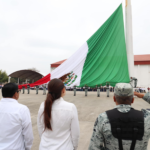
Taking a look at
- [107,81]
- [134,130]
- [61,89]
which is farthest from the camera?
Result: [107,81]

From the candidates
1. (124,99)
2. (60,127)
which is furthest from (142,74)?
(60,127)

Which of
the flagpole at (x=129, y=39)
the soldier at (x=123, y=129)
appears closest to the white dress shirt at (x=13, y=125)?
the soldier at (x=123, y=129)

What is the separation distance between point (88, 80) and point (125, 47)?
3346 mm

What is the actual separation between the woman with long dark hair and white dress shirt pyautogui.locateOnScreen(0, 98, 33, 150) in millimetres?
226

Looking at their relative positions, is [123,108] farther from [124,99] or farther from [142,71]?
[142,71]

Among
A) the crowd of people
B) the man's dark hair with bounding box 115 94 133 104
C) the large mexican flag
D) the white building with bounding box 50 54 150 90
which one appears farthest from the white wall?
the man's dark hair with bounding box 115 94 133 104

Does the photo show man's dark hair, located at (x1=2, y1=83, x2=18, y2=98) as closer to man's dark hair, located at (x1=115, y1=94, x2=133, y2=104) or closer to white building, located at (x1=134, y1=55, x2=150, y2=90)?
man's dark hair, located at (x1=115, y1=94, x2=133, y2=104)

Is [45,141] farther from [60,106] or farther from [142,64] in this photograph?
[142,64]

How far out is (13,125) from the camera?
5.30 ft

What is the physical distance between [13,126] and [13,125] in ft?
0.04

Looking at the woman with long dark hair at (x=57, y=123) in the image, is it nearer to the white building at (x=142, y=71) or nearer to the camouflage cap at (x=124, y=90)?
the camouflage cap at (x=124, y=90)

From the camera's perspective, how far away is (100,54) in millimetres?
9562

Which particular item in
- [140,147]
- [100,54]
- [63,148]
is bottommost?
[63,148]

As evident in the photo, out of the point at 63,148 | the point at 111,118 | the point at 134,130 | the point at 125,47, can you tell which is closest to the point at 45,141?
the point at 63,148
